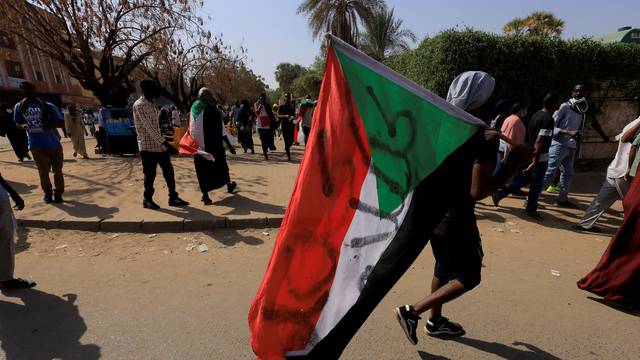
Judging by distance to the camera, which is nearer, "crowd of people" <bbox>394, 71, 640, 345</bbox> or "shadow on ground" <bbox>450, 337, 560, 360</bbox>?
"crowd of people" <bbox>394, 71, 640, 345</bbox>

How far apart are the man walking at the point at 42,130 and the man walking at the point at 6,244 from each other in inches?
106

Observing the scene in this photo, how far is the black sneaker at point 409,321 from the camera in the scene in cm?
220

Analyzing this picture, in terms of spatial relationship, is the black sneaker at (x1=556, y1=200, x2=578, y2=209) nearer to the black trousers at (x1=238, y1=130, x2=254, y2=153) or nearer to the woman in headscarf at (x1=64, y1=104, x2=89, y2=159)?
the black trousers at (x1=238, y1=130, x2=254, y2=153)

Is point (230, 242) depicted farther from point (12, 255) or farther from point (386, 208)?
point (386, 208)

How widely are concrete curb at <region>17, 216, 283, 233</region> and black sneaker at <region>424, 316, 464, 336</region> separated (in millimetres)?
2894

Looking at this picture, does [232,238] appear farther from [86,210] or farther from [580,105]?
[580,105]

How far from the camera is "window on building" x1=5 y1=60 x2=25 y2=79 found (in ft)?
125

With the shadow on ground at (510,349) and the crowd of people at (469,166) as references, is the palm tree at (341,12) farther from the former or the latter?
the shadow on ground at (510,349)

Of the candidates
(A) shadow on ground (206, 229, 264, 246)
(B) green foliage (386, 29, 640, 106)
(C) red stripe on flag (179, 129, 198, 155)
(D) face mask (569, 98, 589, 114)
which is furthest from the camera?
(B) green foliage (386, 29, 640, 106)

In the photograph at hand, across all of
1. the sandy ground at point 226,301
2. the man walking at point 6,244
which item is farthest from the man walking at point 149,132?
the man walking at point 6,244

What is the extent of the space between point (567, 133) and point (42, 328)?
6.97 meters

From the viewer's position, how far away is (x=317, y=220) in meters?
1.75

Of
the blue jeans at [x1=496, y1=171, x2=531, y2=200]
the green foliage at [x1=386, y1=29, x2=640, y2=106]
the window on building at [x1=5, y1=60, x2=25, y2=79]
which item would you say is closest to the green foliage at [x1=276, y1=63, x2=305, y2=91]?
the window on building at [x1=5, y1=60, x2=25, y2=79]

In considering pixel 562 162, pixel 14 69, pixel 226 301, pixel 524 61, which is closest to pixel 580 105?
pixel 562 162
